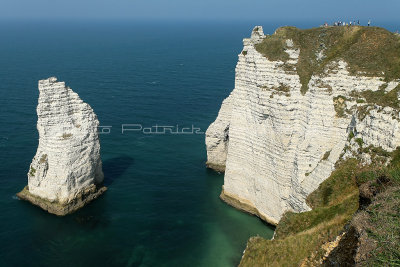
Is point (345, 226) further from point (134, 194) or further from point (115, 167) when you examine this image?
point (115, 167)

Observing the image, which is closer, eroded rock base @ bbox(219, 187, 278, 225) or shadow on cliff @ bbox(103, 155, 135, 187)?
eroded rock base @ bbox(219, 187, 278, 225)

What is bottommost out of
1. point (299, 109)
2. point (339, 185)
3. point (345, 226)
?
point (339, 185)

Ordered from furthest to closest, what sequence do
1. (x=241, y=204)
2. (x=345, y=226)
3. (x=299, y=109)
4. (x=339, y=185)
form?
(x=241, y=204) → (x=299, y=109) → (x=339, y=185) → (x=345, y=226)

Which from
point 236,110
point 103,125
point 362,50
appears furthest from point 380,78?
point 103,125

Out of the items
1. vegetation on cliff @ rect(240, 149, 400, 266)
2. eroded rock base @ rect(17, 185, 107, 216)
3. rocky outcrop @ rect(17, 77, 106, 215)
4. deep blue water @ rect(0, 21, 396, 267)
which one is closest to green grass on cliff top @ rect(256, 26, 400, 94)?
vegetation on cliff @ rect(240, 149, 400, 266)

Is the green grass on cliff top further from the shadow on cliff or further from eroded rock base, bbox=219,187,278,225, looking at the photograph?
the shadow on cliff

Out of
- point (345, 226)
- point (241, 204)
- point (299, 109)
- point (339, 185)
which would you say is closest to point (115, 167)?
point (241, 204)

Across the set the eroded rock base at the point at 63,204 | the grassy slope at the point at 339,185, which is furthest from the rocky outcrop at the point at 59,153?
the grassy slope at the point at 339,185

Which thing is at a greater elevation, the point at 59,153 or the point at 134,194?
the point at 59,153
